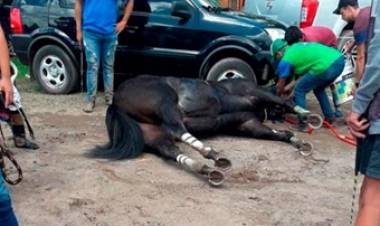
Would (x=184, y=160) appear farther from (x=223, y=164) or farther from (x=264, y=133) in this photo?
(x=264, y=133)

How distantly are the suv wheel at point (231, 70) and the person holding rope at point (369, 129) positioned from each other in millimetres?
5028

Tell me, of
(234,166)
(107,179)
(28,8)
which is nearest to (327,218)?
(234,166)

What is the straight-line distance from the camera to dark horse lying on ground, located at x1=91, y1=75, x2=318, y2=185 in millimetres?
6043

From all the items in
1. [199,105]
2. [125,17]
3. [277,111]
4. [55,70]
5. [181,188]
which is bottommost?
[55,70]

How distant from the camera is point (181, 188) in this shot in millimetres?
5395

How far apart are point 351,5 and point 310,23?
3611mm

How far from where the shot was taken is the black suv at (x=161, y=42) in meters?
8.47

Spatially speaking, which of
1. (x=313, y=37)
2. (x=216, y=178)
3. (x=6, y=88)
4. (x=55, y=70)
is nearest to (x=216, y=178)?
(x=216, y=178)

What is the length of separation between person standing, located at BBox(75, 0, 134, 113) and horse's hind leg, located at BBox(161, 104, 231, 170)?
2.31m

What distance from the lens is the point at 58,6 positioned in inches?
371

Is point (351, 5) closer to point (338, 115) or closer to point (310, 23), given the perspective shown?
point (338, 115)

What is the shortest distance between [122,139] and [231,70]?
2.63 m

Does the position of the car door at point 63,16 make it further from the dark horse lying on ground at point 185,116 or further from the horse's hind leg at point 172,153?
the horse's hind leg at point 172,153

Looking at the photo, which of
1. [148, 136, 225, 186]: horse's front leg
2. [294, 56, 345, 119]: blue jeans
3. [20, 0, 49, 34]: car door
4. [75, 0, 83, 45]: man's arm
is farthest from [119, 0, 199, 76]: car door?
[148, 136, 225, 186]: horse's front leg
